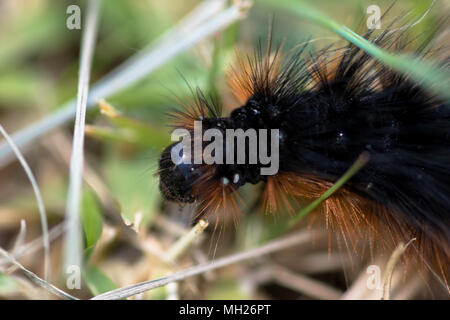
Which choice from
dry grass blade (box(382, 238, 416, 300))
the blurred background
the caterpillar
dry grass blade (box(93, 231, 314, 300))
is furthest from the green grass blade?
dry grass blade (box(93, 231, 314, 300))

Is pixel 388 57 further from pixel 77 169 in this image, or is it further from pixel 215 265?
pixel 77 169

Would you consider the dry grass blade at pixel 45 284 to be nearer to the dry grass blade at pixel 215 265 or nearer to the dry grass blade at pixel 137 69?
the dry grass blade at pixel 215 265

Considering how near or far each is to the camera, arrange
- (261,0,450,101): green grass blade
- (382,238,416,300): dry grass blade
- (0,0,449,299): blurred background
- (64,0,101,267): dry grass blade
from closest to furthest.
→ (64,0,101,267): dry grass blade < (261,0,450,101): green grass blade < (382,238,416,300): dry grass blade < (0,0,449,299): blurred background

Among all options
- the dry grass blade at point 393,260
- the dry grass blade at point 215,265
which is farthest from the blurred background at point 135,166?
the dry grass blade at point 393,260

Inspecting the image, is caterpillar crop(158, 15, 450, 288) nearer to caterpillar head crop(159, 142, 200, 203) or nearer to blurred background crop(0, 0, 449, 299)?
caterpillar head crop(159, 142, 200, 203)

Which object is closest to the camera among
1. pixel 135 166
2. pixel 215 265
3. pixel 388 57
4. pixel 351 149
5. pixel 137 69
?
pixel 388 57

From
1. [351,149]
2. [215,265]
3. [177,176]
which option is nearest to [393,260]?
[351,149]
